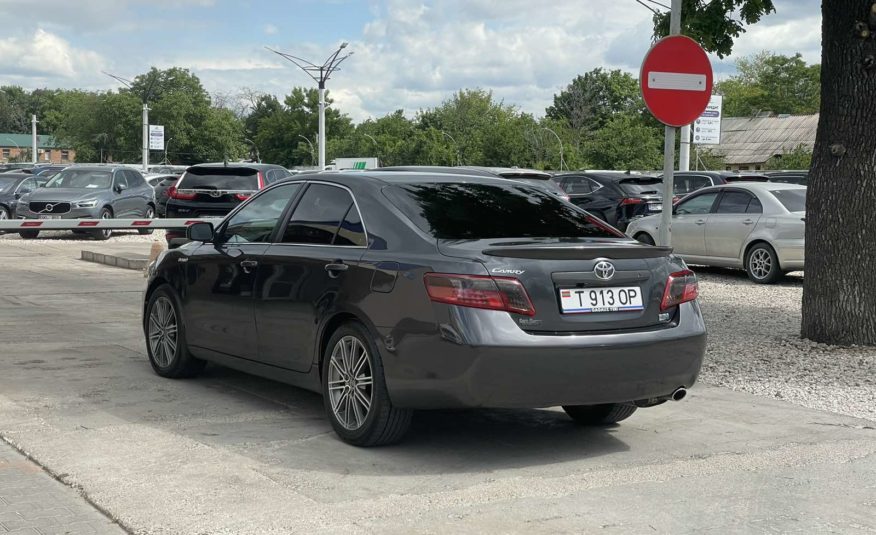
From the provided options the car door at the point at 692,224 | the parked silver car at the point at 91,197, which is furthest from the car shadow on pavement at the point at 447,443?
the parked silver car at the point at 91,197

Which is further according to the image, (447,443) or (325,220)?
(325,220)

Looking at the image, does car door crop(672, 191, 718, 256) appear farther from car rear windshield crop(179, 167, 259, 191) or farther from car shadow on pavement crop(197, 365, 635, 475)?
car shadow on pavement crop(197, 365, 635, 475)

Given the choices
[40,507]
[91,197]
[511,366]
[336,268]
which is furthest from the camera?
[91,197]

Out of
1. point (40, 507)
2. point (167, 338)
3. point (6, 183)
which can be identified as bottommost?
point (40, 507)

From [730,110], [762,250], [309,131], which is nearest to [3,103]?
[309,131]

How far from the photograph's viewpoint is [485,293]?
552cm

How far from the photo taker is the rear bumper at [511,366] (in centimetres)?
547

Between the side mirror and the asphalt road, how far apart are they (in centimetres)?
109

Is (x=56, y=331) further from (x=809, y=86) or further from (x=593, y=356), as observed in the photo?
(x=809, y=86)

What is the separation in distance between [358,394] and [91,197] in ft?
74.2

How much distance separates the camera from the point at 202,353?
7.71 m

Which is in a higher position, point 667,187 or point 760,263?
point 667,187

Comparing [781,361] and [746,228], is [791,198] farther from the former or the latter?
[781,361]

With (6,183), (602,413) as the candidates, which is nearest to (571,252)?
(602,413)
